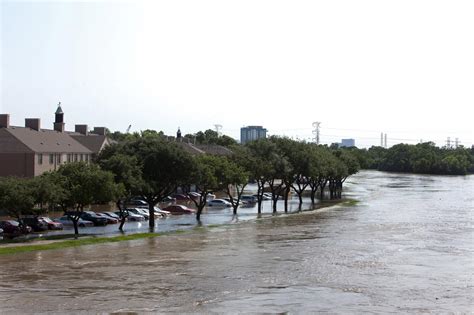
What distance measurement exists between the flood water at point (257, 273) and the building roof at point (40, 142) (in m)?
32.8

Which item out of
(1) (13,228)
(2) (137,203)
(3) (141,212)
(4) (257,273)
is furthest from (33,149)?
(4) (257,273)

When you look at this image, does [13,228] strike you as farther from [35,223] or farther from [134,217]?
[134,217]

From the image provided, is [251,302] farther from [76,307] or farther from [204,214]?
[204,214]

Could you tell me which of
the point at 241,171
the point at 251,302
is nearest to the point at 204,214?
the point at 241,171

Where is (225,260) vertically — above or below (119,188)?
below

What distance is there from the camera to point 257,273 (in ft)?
112

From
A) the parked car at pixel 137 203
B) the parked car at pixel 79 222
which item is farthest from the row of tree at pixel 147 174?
the parked car at pixel 137 203

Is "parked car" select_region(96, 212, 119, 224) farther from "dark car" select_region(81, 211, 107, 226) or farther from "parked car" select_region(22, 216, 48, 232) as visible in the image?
"parked car" select_region(22, 216, 48, 232)

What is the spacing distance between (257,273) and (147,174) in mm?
24230

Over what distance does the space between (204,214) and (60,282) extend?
4163 cm

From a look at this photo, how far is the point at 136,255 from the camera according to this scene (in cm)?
4169

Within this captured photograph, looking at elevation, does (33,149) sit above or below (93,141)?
below

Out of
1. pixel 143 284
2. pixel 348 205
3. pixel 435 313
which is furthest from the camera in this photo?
pixel 348 205

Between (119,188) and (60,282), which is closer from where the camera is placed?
(60,282)
